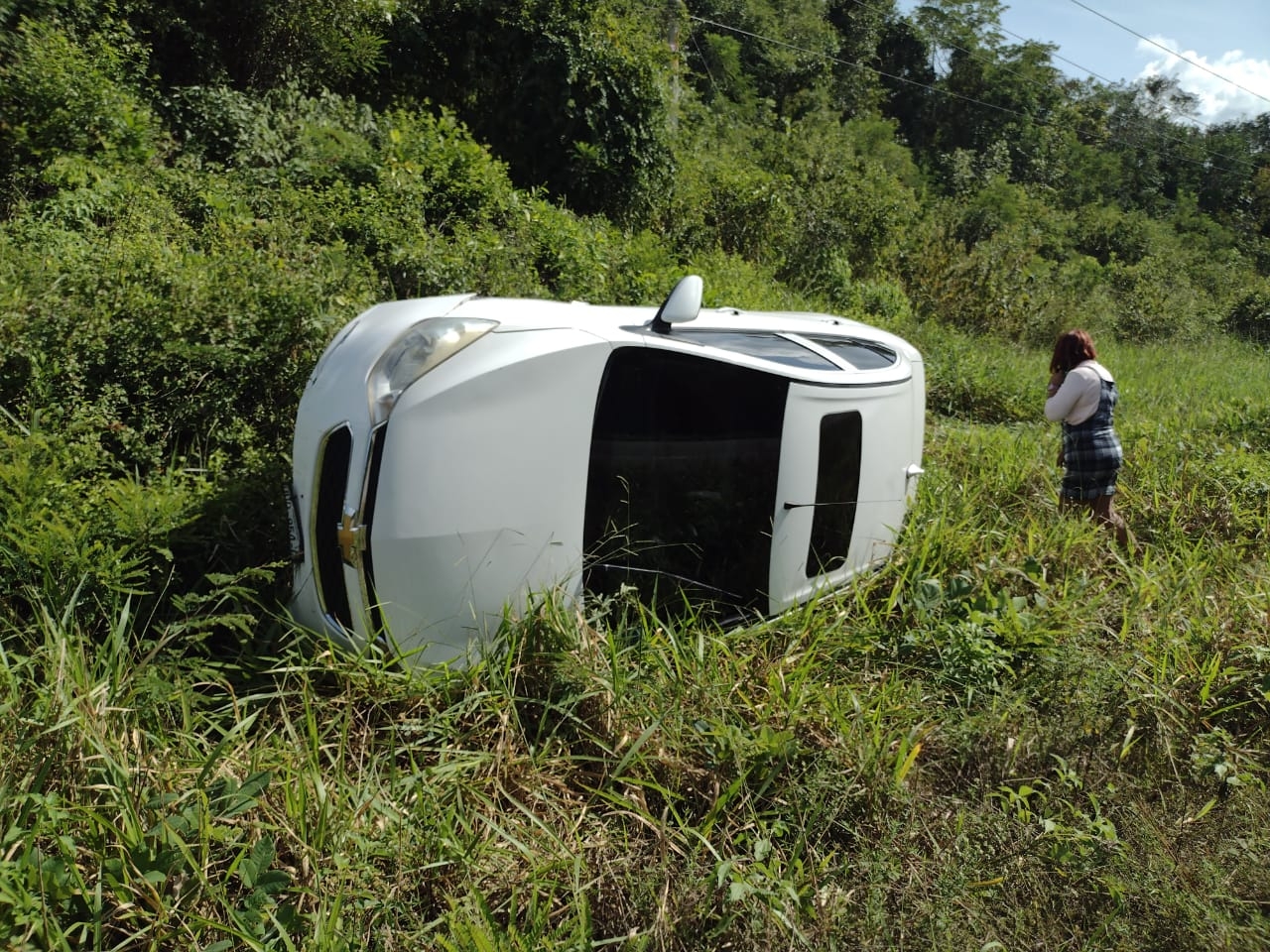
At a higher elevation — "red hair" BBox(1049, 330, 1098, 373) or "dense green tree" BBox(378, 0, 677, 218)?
"dense green tree" BBox(378, 0, 677, 218)

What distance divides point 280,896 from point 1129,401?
9309 mm

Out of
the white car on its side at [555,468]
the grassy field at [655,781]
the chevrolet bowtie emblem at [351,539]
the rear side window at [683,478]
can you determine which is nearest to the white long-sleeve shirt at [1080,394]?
the grassy field at [655,781]

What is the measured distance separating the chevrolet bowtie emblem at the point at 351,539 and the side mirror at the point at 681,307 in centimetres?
144

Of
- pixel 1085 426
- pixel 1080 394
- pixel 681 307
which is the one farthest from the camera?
pixel 1085 426

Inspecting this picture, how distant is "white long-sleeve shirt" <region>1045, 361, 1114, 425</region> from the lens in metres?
4.79

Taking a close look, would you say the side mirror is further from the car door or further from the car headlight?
the car headlight

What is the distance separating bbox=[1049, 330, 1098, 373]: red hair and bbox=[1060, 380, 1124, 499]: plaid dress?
0.67 feet

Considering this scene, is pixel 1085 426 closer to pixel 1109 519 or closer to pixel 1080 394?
pixel 1080 394

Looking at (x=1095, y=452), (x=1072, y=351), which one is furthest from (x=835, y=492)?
(x=1072, y=351)

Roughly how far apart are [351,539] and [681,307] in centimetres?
159

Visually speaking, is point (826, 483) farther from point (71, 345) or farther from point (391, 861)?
point (71, 345)

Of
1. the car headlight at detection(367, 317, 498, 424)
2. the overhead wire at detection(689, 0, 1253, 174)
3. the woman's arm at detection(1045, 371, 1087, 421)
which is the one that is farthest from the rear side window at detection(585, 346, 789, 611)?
the overhead wire at detection(689, 0, 1253, 174)

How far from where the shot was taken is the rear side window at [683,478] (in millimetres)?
3150

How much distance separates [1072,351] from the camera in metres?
4.97
